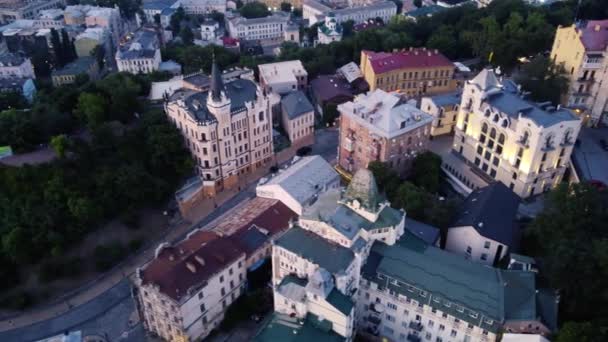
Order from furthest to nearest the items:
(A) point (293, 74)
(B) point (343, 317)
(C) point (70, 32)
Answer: (C) point (70, 32)
(A) point (293, 74)
(B) point (343, 317)

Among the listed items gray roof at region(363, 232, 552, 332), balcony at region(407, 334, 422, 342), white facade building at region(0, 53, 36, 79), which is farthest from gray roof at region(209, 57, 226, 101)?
white facade building at region(0, 53, 36, 79)

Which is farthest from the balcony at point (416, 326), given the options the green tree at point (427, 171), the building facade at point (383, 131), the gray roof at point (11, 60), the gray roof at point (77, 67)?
the gray roof at point (11, 60)

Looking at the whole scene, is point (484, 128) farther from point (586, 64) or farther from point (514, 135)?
point (586, 64)

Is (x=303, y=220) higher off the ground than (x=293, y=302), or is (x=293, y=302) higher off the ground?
(x=303, y=220)

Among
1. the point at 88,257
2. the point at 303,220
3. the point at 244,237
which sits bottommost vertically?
the point at 88,257

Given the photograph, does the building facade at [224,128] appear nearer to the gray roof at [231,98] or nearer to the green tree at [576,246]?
the gray roof at [231,98]

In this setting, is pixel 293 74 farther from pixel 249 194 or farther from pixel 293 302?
pixel 293 302

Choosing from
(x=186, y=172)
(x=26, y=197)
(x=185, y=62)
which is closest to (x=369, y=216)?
(x=186, y=172)

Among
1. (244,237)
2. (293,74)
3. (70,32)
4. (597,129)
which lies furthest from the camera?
(70,32)
